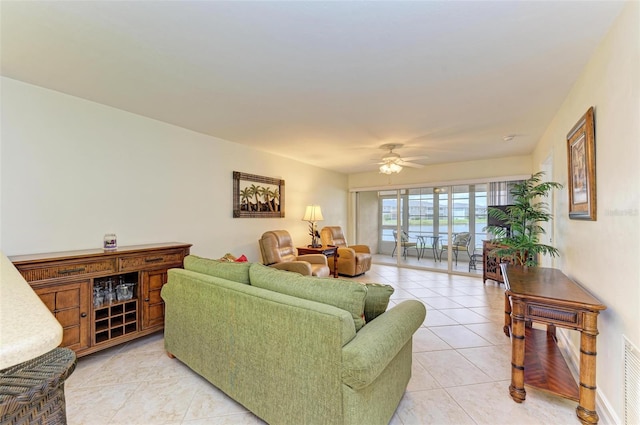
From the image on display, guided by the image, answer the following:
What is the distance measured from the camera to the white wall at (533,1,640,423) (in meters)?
1.45

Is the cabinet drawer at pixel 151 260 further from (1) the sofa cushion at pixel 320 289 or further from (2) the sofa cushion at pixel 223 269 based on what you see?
(1) the sofa cushion at pixel 320 289

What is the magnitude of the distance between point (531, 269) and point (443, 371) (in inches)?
50.4

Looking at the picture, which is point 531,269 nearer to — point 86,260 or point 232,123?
point 232,123

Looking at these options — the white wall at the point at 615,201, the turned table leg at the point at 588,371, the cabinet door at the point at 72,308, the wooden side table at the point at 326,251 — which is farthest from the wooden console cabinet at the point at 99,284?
the white wall at the point at 615,201

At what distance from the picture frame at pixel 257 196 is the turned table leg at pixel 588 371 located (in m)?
3.98

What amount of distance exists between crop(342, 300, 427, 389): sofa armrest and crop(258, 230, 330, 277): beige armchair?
237 centimetres

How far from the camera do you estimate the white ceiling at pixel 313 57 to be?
5.15ft

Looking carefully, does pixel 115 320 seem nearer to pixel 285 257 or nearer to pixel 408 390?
pixel 285 257

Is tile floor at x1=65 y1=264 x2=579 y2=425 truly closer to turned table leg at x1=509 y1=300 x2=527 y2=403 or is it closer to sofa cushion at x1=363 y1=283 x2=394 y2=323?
turned table leg at x1=509 y1=300 x2=527 y2=403

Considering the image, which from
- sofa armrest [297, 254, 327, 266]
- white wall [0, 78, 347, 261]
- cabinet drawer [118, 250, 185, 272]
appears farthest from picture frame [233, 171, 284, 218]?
cabinet drawer [118, 250, 185, 272]

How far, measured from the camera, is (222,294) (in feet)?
6.26

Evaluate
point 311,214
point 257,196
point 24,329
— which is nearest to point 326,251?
point 311,214

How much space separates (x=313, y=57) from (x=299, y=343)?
1.89 meters

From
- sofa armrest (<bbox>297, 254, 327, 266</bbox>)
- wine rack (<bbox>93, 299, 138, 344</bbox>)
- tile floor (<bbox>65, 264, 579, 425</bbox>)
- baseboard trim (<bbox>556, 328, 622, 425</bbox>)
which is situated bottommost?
tile floor (<bbox>65, 264, 579, 425</bbox>)
